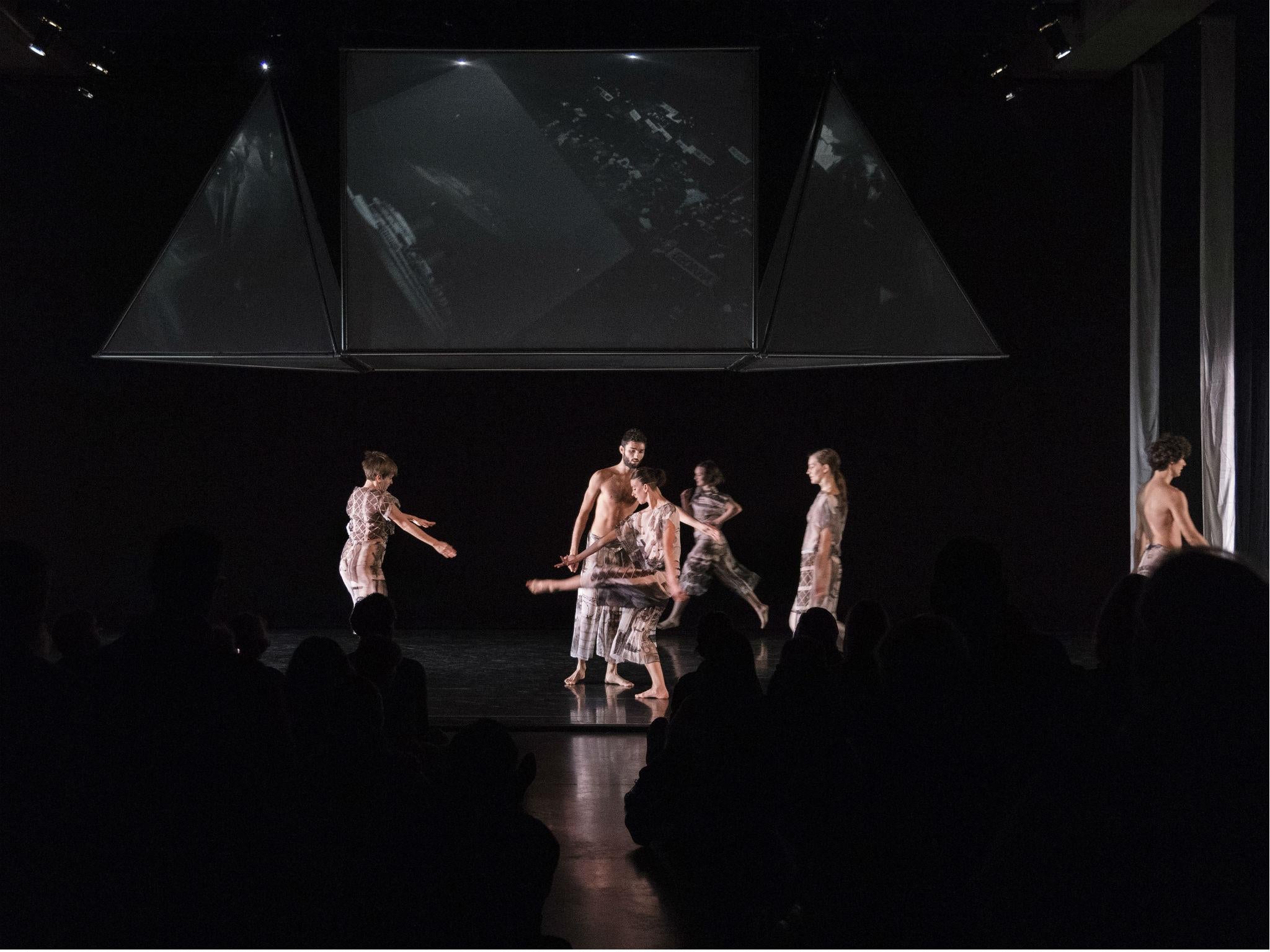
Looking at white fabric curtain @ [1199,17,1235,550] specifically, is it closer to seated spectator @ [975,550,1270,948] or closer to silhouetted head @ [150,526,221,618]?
seated spectator @ [975,550,1270,948]

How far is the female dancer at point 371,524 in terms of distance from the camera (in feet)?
23.4

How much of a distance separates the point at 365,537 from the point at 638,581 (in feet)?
6.25


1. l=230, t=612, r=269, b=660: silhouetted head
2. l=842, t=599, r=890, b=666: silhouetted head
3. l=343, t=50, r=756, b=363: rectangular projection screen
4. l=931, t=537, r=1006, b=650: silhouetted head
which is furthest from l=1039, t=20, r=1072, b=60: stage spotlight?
l=931, t=537, r=1006, b=650: silhouetted head

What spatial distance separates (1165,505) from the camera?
6.31 meters

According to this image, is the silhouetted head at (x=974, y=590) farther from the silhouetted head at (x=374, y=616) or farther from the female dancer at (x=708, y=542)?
the female dancer at (x=708, y=542)

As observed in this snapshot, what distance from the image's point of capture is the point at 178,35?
7164mm

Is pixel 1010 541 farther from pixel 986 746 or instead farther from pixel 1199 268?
pixel 986 746

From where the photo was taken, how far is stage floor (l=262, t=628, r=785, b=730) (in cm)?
555

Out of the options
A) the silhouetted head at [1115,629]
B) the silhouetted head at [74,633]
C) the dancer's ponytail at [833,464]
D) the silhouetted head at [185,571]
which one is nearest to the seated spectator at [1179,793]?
the silhouetted head at [1115,629]

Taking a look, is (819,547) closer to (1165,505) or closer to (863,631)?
(1165,505)

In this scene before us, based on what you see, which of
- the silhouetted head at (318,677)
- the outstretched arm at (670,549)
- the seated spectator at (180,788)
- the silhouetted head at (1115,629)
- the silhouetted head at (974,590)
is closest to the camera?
the seated spectator at (180,788)

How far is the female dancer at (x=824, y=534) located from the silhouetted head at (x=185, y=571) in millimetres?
5580

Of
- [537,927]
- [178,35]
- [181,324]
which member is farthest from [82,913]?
[178,35]

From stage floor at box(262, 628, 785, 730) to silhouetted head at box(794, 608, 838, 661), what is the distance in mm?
2334
